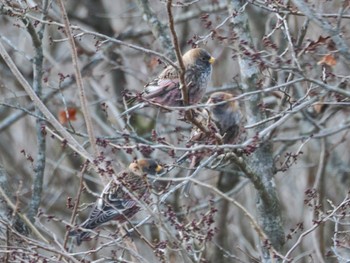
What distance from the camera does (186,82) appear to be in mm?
6914

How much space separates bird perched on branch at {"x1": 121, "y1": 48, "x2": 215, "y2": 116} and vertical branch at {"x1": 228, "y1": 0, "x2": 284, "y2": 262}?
33 cm

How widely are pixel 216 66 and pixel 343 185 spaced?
8.17 ft

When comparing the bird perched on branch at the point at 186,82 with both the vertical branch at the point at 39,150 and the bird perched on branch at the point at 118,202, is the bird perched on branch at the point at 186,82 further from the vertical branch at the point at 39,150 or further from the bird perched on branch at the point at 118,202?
the vertical branch at the point at 39,150

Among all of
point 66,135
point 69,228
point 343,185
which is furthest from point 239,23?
point 343,185

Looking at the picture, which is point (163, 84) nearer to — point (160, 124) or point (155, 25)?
point (155, 25)

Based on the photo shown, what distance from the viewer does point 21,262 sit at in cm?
548

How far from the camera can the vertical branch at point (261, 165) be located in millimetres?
7277

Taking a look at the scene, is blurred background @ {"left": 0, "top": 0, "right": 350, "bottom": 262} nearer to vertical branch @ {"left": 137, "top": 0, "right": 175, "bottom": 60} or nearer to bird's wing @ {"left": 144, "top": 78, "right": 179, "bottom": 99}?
vertical branch @ {"left": 137, "top": 0, "right": 175, "bottom": 60}

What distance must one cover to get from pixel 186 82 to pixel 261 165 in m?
1.07

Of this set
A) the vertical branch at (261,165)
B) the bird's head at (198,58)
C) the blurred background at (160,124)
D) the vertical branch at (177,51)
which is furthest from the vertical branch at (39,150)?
the vertical branch at (177,51)

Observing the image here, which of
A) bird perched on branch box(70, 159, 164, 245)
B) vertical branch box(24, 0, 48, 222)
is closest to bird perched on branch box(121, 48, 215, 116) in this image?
bird perched on branch box(70, 159, 164, 245)

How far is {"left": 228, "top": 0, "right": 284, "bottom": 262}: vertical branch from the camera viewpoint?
7.28 metres

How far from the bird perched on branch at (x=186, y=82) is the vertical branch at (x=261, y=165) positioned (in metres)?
0.33

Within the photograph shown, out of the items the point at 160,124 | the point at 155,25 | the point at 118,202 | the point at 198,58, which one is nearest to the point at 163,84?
the point at 198,58
